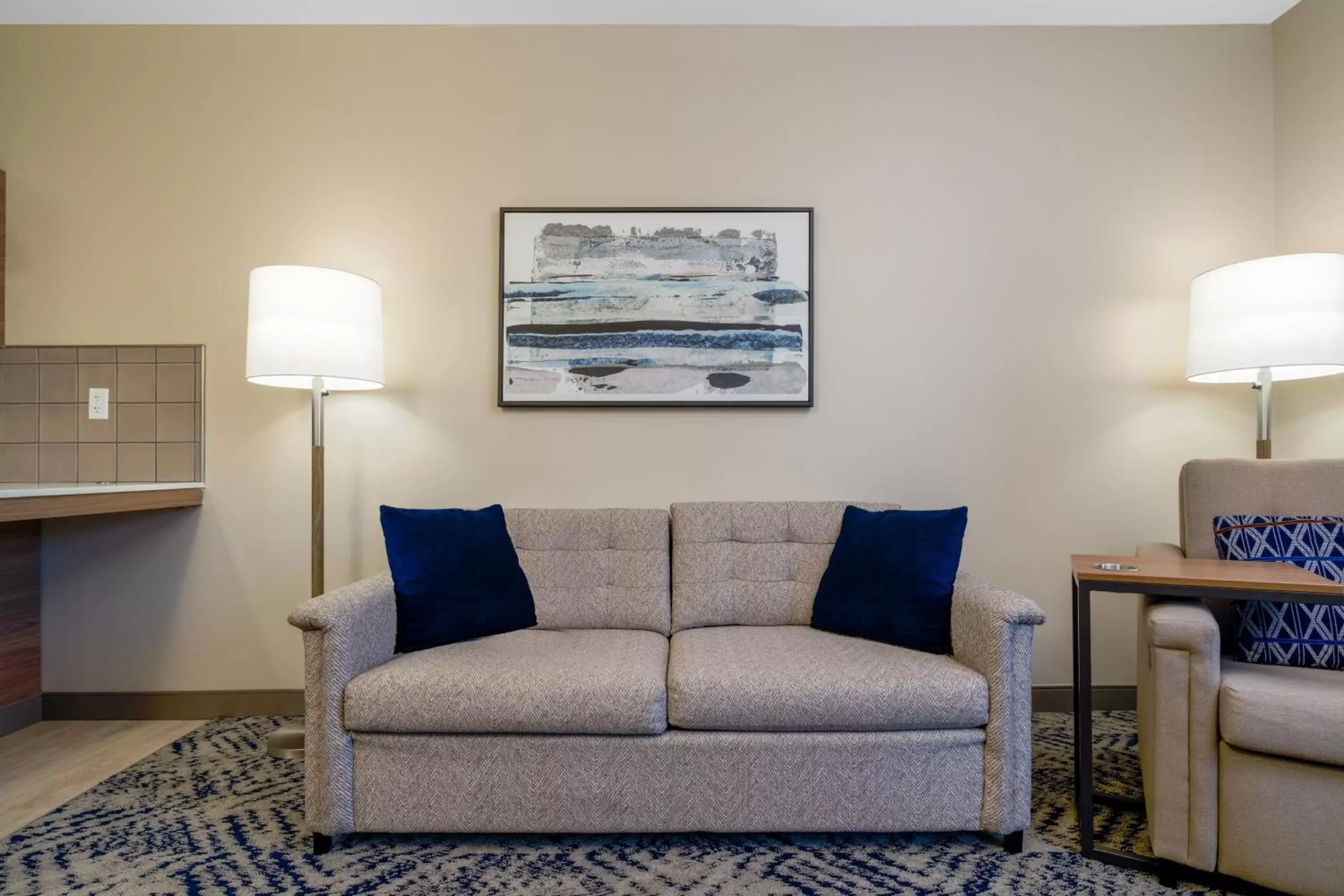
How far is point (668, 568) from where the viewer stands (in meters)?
2.28

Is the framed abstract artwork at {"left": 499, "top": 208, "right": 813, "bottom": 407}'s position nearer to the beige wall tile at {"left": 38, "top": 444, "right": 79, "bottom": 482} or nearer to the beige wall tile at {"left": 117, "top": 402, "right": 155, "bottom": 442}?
the beige wall tile at {"left": 117, "top": 402, "right": 155, "bottom": 442}

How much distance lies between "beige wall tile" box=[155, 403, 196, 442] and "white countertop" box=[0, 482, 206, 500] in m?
0.17

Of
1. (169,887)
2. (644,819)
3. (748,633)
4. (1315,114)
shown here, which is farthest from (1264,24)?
(169,887)

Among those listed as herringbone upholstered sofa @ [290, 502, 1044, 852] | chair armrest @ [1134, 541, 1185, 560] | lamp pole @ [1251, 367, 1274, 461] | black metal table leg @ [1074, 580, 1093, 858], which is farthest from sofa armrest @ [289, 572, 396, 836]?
lamp pole @ [1251, 367, 1274, 461]

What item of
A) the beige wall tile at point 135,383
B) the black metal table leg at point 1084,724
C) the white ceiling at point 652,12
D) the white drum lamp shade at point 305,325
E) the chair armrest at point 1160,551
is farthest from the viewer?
the beige wall tile at point 135,383

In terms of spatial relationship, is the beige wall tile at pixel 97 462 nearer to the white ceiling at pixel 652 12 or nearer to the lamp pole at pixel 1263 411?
the white ceiling at pixel 652 12

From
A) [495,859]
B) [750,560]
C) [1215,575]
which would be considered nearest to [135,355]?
[495,859]

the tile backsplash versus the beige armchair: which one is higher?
the tile backsplash

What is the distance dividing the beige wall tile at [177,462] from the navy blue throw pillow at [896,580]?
238 centimetres

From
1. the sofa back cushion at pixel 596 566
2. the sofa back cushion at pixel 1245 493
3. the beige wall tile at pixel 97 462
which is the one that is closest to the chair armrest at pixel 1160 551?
the sofa back cushion at pixel 1245 493

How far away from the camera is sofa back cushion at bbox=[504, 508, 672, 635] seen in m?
2.20

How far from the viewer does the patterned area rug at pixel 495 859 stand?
1.52 metres

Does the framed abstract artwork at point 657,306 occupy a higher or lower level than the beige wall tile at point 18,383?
higher

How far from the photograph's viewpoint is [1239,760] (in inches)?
57.1
